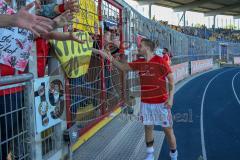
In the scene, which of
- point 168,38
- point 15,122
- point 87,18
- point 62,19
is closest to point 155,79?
point 87,18

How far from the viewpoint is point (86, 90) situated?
5676 mm

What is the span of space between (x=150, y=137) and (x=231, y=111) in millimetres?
5733

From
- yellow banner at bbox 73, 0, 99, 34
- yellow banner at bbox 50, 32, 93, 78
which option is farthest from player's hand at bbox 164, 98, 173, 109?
yellow banner at bbox 73, 0, 99, 34

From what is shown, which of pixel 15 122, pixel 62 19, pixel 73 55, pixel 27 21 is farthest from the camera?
pixel 73 55

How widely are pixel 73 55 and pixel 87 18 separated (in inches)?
42.8

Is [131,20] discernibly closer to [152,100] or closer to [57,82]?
[152,100]

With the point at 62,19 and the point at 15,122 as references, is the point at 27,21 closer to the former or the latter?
the point at 62,19

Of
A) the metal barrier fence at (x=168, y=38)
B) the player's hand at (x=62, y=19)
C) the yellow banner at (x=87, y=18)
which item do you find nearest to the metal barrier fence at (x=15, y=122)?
the player's hand at (x=62, y=19)

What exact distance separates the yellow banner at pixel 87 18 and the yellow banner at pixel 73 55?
25cm

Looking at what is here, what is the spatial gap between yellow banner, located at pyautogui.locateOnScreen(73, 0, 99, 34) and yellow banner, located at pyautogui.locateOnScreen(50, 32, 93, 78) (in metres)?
0.25

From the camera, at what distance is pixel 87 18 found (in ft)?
18.1

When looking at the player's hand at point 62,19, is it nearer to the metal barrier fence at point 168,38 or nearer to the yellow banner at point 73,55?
the yellow banner at point 73,55

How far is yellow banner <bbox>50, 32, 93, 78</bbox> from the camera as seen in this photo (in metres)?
4.31

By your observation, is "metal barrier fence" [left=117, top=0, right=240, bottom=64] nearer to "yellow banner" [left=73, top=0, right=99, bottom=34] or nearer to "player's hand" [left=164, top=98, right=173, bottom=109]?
"yellow banner" [left=73, top=0, right=99, bottom=34]
